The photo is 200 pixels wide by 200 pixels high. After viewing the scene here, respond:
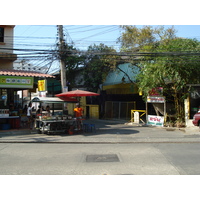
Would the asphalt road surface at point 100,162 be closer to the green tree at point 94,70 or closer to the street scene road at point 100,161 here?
the street scene road at point 100,161

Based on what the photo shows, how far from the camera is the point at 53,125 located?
13.2 meters

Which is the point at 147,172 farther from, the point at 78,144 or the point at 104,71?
the point at 104,71

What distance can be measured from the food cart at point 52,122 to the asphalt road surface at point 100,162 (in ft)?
12.5

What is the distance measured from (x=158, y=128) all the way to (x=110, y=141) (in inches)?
226

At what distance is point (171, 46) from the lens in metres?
14.8

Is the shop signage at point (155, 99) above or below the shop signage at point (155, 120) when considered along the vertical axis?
above

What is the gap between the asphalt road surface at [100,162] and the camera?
5836 mm

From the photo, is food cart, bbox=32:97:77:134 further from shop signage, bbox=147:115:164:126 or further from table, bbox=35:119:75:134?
shop signage, bbox=147:115:164:126

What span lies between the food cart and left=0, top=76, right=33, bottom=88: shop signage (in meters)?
1.85

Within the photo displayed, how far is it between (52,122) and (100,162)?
672 cm

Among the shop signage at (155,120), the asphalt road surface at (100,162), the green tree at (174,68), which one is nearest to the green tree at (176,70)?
the green tree at (174,68)

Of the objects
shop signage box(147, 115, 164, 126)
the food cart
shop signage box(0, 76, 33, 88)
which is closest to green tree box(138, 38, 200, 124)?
shop signage box(147, 115, 164, 126)

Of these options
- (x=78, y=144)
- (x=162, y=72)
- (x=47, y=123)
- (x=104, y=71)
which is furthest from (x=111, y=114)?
(x=78, y=144)

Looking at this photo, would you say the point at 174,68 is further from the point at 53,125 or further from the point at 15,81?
the point at 15,81
